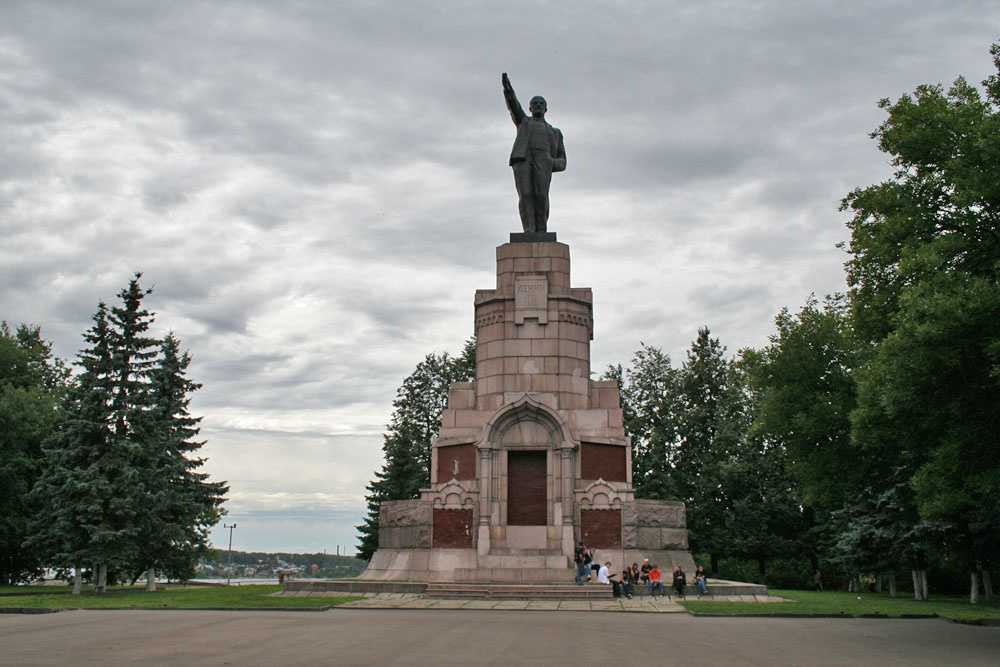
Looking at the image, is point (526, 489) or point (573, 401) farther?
point (573, 401)

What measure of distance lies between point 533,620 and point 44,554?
23.2 meters

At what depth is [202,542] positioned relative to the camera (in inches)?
1511

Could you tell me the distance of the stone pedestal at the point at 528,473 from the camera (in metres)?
28.5

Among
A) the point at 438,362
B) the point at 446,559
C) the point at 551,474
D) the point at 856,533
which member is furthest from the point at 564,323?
the point at 438,362

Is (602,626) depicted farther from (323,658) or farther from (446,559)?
(446,559)

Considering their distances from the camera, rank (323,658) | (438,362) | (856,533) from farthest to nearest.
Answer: (438,362)
(856,533)
(323,658)

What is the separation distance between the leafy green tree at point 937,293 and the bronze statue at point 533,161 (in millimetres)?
14023

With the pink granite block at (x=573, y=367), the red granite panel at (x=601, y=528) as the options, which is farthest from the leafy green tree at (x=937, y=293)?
the pink granite block at (x=573, y=367)

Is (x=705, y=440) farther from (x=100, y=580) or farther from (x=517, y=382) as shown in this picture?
(x=100, y=580)

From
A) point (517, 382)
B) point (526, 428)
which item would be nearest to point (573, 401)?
point (517, 382)

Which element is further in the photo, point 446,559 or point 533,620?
point 446,559

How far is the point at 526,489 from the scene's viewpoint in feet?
96.0

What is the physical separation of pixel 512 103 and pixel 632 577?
16.3m

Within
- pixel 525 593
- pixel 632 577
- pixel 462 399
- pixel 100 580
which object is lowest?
pixel 525 593
